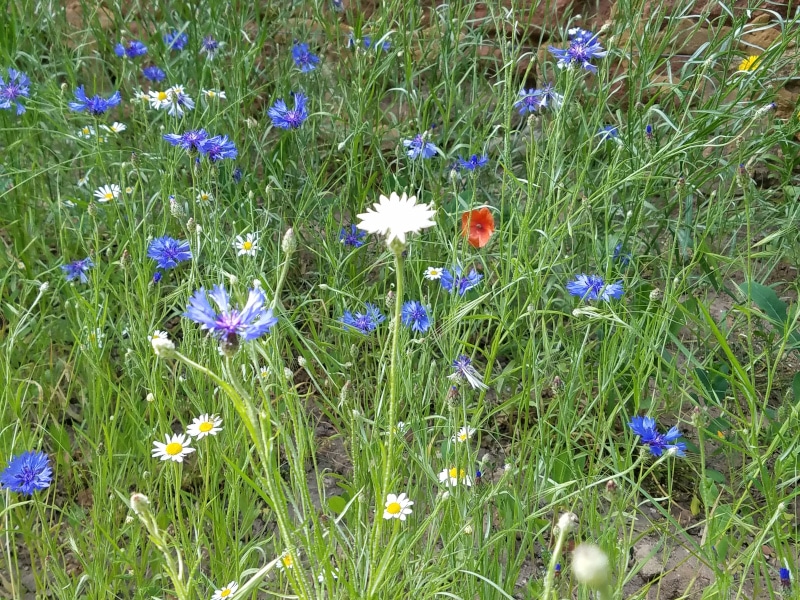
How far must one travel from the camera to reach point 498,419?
195 centimetres

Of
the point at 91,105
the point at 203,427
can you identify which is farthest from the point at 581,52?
the point at 91,105

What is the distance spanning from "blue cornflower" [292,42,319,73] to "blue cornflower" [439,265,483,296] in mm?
997

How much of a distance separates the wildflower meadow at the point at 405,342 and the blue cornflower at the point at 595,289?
38 millimetres

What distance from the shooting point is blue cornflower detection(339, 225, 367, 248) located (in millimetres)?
2119

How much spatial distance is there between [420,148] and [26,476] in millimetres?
1173

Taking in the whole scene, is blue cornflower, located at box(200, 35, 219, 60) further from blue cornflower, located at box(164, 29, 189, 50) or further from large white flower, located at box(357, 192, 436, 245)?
large white flower, located at box(357, 192, 436, 245)

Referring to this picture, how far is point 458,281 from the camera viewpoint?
1.66 m

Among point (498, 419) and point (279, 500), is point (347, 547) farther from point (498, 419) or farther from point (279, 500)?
point (498, 419)

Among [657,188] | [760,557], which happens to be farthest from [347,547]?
[657,188]

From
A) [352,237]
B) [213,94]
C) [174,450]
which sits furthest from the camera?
[213,94]

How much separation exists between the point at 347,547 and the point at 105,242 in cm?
137

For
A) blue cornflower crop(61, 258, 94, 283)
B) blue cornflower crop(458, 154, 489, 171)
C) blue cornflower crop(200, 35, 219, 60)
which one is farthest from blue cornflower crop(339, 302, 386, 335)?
blue cornflower crop(200, 35, 219, 60)

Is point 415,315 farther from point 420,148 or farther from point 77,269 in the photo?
point 77,269

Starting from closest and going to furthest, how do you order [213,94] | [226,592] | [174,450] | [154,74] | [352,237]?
1. [226,592]
2. [174,450]
3. [352,237]
4. [213,94]
5. [154,74]
